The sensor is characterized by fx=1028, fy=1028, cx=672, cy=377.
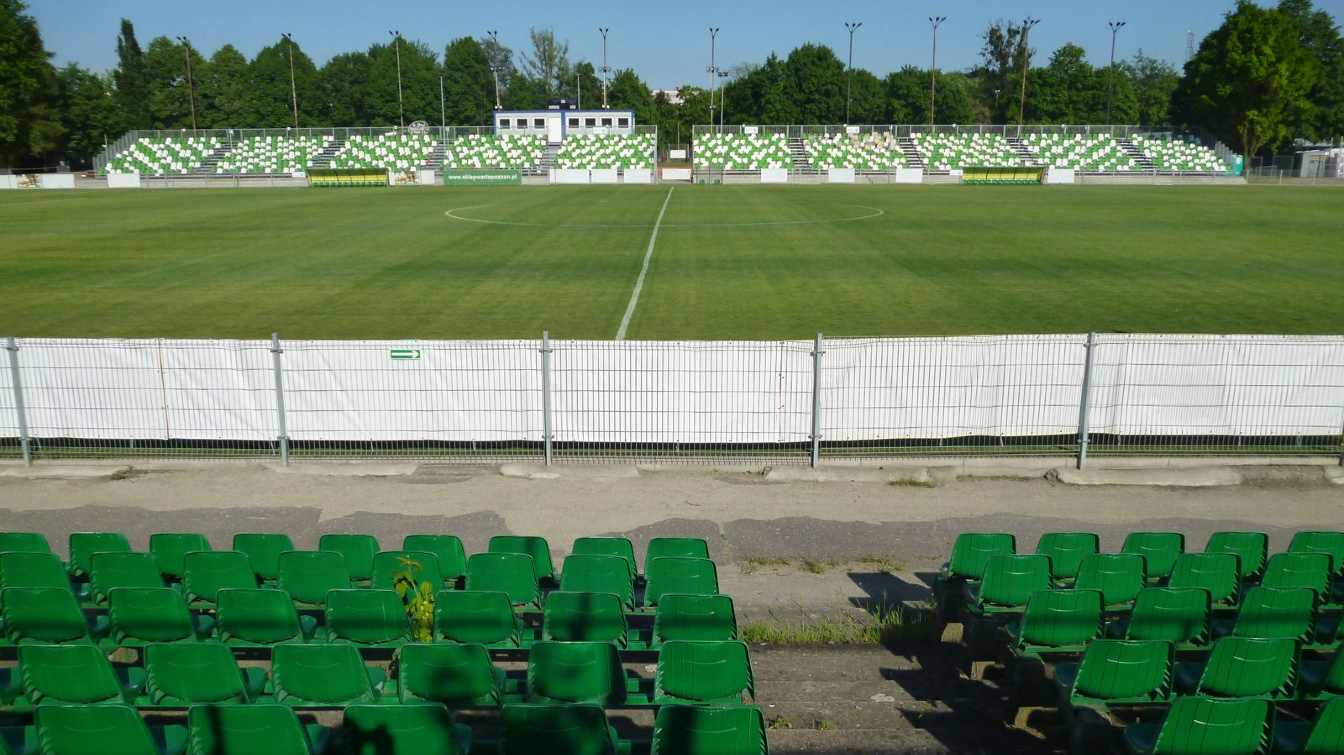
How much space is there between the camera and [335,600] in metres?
7.88

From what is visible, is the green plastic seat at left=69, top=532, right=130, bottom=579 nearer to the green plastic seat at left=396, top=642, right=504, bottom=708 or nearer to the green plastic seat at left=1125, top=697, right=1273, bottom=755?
the green plastic seat at left=396, top=642, right=504, bottom=708

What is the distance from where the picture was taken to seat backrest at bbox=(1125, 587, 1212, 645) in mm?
7789

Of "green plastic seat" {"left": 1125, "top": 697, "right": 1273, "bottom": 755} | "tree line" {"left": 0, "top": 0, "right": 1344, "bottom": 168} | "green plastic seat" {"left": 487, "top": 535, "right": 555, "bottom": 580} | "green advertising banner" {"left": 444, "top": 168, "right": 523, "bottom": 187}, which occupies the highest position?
"tree line" {"left": 0, "top": 0, "right": 1344, "bottom": 168}

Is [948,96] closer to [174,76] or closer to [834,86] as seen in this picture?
[834,86]

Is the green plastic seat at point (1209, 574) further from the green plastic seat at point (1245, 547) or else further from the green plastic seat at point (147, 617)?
the green plastic seat at point (147, 617)

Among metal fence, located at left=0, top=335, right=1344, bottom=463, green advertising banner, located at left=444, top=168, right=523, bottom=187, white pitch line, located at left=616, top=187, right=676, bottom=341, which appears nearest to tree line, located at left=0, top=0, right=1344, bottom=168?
green advertising banner, located at left=444, top=168, right=523, bottom=187

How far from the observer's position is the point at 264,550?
952 cm

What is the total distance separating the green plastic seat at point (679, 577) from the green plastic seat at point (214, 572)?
3.43 m

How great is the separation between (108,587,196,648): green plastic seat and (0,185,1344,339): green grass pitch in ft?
45.3

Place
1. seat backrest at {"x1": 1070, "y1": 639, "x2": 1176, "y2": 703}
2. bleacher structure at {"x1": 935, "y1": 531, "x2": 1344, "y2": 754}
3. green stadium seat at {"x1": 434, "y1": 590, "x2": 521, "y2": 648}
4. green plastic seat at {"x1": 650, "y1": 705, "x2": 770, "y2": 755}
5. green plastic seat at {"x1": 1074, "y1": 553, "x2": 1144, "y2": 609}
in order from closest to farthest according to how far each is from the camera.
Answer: green plastic seat at {"x1": 650, "y1": 705, "x2": 770, "y2": 755}
bleacher structure at {"x1": 935, "y1": 531, "x2": 1344, "y2": 754}
seat backrest at {"x1": 1070, "y1": 639, "x2": 1176, "y2": 703}
green stadium seat at {"x1": 434, "y1": 590, "x2": 521, "y2": 648}
green plastic seat at {"x1": 1074, "y1": 553, "x2": 1144, "y2": 609}

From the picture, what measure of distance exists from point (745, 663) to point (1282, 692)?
3736 millimetres

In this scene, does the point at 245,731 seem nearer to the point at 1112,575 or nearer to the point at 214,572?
the point at 214,572

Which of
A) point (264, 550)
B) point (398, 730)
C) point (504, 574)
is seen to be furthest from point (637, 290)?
point (398, 730)

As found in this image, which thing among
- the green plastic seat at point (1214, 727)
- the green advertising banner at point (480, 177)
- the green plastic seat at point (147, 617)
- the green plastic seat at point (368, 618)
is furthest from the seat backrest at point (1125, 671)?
the green advertising banner at point (480, 177)
